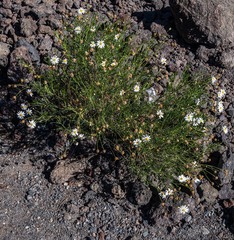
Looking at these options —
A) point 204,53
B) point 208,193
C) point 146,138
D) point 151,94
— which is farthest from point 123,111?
point 204,53

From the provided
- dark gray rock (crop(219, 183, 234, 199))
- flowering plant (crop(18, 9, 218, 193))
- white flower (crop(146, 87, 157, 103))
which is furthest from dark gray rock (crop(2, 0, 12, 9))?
dark gray rock (crop(219, 183, 234, 199))

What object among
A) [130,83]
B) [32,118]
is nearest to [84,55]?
[130,83]

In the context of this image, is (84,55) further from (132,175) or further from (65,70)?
(132,175)

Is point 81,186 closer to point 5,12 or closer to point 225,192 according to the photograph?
point 225,192

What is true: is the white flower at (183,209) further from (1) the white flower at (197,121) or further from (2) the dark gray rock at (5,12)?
(2) the dark gray rock at (5,12)

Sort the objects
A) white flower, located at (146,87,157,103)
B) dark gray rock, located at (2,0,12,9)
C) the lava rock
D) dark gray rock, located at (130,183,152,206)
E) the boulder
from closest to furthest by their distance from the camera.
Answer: dark gray rock, located at (130,183,152,206) < the lava rock < white flower, located at (146,87,157,103) < the boulder < dark gray rock, located at (2,0,12,9)

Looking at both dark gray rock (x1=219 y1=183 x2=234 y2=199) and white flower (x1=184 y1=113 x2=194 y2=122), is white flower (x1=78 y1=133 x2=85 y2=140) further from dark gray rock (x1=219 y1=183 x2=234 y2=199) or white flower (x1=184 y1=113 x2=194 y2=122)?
dark gray rock (x1=219 y1=183 x2=234 y2=199)
